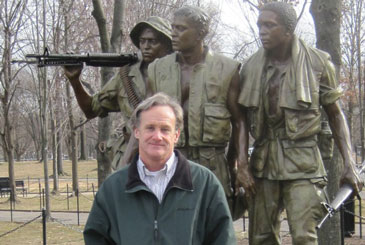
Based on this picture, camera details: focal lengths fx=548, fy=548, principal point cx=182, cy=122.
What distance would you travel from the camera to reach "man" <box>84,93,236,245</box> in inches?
110

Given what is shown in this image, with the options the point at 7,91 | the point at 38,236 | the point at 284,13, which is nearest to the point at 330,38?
the point at 284,13

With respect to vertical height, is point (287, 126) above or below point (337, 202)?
above

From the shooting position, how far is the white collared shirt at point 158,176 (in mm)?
2889

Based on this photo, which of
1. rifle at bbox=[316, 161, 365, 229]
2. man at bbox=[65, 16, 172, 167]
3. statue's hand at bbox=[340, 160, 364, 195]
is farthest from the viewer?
man at bbox=[65, 16, 172, 167]

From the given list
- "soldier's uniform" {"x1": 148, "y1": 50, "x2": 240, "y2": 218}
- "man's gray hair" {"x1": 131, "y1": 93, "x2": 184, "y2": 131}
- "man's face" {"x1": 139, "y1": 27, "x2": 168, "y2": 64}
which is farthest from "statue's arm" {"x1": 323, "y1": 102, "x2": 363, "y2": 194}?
"man's gray hair" {"x1": 131, "y1": 93, "x2": 184, "y2": 131}

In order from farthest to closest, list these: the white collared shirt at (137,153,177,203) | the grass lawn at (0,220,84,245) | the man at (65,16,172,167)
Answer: the grass lawn at (0,220,84,245) → the man at (65,16,172,167) → the white collared shirt at (137,153,177,203)

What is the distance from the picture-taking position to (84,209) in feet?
57.4

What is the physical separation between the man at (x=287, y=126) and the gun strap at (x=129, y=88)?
1425mm

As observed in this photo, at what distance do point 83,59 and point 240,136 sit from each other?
1742 millimetres

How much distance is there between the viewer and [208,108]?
15.2 feet

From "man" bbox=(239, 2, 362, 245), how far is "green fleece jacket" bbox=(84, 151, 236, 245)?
1.67 m

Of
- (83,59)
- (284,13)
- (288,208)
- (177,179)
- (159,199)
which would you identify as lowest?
(288,208)

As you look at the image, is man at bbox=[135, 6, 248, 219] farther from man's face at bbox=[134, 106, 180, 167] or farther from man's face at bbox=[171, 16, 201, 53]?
man's face at bbox=[134, 106, 180, 167]

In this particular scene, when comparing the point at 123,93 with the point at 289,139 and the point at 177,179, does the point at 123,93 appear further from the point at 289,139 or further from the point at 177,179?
the point at 177,179
